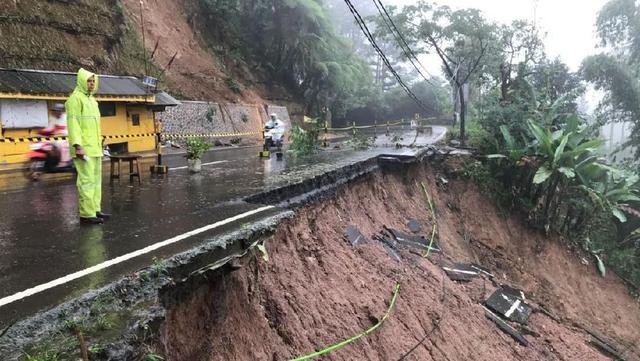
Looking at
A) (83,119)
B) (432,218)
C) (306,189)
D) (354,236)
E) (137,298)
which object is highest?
(83,119)

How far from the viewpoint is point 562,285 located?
1276cm

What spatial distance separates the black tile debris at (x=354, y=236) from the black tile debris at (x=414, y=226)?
109 inches

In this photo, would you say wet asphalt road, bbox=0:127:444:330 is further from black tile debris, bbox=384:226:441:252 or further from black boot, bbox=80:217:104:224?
black tile debris, bbox=384:226:441:252

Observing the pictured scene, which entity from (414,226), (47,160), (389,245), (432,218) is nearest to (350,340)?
(389,245)

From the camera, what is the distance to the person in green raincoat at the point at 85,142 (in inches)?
214

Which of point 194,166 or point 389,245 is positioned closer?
point 389,245

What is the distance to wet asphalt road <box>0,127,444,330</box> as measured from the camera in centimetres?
379

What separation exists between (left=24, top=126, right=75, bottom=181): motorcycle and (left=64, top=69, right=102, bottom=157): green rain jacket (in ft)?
16.1

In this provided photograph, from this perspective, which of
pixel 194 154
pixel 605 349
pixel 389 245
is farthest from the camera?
pixel 194 154

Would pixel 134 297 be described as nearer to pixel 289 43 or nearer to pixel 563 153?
pixel 563 153

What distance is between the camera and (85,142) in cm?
553

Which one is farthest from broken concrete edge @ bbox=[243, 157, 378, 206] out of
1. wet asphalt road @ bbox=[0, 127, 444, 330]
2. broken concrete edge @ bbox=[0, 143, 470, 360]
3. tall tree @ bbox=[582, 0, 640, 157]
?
tall tree @ bbox=[582, 0, 640, 157]

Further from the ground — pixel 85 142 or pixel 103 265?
pixel 85 142

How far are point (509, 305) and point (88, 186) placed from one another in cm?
804
